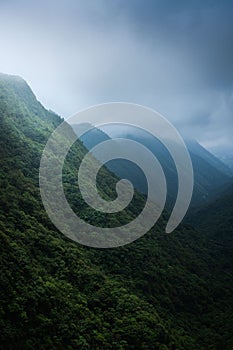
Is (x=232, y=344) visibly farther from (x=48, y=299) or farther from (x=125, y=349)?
(x=48, y=299)

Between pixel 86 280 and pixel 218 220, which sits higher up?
pixel 218 220

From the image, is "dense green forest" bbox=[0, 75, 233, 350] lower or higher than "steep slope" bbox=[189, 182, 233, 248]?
lower

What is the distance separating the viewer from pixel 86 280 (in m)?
34.8

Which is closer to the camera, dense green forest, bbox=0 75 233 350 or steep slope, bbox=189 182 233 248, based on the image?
dense green forest, bbox=0 75 233 350

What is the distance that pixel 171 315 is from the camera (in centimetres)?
3906

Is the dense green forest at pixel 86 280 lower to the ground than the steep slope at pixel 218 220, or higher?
lower

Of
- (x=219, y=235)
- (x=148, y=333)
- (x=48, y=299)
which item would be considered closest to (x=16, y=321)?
(x=48, y=299)

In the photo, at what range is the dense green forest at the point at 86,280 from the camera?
86.9 feet

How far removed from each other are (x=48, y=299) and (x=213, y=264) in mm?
38606

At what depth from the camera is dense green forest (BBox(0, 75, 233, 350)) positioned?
86.9ft

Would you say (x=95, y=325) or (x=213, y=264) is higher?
(x=213, y=264)

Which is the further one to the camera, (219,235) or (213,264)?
(219,235)

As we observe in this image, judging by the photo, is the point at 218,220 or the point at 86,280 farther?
the point at 218,220

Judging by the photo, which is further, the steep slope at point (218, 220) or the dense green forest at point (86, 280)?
the steep slope at point (218, 220)
